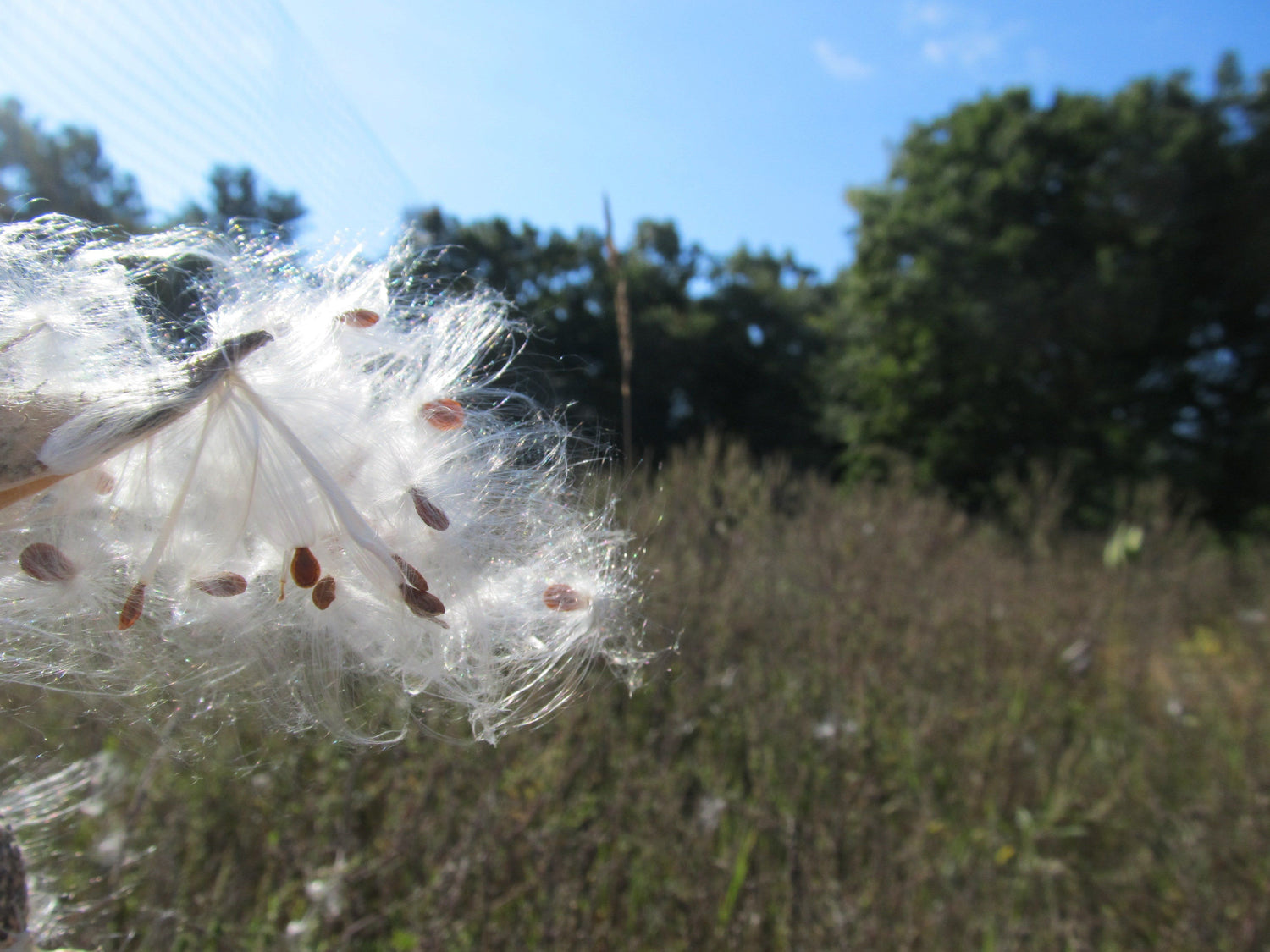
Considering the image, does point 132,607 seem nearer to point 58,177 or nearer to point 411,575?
point 411,575

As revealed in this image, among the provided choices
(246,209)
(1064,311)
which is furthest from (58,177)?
(1064,311)

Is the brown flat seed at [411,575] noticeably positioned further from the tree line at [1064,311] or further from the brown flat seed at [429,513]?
the tree line at [1064,311]

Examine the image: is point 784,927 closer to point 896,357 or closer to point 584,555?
point 584,555

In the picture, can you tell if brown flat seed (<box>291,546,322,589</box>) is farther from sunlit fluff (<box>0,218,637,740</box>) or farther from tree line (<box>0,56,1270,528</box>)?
tree line (<box>0,56,1270,528</box>)

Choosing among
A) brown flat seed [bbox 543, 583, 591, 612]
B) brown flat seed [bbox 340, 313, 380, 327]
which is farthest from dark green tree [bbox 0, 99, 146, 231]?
brown flat seed [bbox 543, 583, 591, 612]

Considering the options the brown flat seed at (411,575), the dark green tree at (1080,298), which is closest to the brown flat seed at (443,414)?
the brown flat seed at (411,575)
